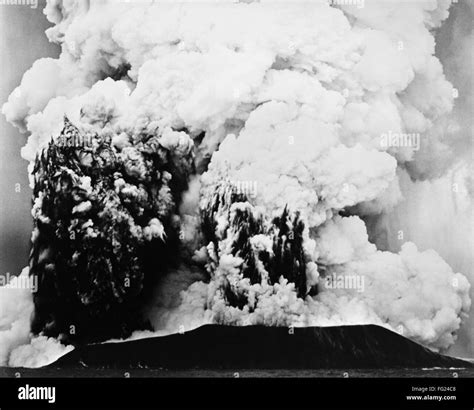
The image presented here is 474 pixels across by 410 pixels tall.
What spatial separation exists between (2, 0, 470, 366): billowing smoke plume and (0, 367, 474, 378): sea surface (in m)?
0.42

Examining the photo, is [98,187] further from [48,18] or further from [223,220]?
[48,18]

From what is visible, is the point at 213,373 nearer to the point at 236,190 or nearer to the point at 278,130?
the point at 236,190

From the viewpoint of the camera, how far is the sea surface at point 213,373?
910 cm

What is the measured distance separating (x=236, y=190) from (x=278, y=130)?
84 cm

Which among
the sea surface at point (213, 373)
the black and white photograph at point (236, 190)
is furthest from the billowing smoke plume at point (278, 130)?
the sea surface at point (213, 373)

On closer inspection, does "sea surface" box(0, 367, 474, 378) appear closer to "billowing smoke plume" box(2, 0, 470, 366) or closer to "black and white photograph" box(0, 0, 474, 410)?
"black and white photograph" box(0, 0, 474, 410)

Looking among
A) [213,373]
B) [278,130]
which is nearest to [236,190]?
[278,130]

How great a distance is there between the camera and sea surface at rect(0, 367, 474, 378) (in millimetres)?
9102

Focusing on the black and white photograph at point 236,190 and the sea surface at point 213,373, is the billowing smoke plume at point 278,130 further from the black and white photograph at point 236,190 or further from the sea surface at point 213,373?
the sea surface at point 213,373

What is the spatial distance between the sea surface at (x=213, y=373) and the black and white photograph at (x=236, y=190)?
Result: 0.03 m

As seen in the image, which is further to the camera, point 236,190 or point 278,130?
point 278,130

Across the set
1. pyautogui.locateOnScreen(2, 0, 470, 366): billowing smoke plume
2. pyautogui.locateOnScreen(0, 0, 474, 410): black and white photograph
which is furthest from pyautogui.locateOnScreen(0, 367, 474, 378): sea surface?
pyautogui.locateOnScreen(2, 0, 470, 366): billowing smoke plume

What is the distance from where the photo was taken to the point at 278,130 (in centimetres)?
965
